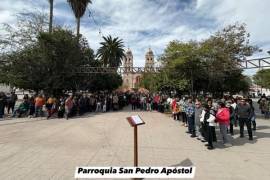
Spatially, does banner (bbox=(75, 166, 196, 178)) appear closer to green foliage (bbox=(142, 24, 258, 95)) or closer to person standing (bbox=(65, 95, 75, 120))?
person standing (bbox=(65, 95, 75, 120))

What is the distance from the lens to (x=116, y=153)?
8.31m

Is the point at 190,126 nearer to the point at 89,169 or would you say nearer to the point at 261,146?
the point at 261,146

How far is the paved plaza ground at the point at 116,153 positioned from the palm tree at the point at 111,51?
4730 cm

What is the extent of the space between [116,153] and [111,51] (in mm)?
52178

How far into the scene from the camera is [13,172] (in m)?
6.34

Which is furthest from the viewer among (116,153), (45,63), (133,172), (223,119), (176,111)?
(45,63)

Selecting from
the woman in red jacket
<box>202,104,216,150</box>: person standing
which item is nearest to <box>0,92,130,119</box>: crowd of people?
<box>202,104,216,150</box>: person standing

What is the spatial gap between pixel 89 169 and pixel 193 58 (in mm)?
19922

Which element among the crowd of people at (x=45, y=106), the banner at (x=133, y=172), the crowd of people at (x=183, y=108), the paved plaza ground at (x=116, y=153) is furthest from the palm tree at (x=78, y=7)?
the banner at (x=133, y=172)

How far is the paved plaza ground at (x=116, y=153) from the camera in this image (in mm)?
6551

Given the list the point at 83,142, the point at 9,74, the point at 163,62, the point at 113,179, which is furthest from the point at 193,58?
the point at 113,179

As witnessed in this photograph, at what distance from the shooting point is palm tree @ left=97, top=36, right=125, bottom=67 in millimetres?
58812

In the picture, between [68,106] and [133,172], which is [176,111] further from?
[133,172]

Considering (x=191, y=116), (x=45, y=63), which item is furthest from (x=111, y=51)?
(x=191, y=116)
